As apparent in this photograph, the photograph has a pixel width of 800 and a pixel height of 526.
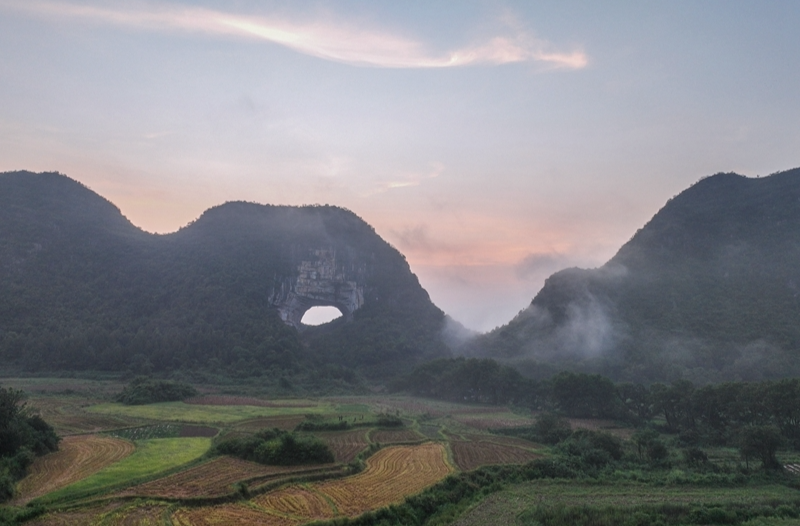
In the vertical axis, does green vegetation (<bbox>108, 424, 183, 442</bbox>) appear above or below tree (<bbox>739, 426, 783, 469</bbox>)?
below

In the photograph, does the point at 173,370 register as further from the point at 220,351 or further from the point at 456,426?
the point at 456,426

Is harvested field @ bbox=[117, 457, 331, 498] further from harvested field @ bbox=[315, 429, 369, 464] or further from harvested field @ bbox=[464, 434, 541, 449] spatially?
harvested field @ bbox=[464, 434, 541, 449]

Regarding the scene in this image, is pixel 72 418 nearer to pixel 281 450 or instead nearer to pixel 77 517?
pixel 281 450

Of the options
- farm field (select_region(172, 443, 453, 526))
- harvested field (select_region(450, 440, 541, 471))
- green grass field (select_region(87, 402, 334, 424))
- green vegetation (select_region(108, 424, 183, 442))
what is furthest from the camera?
green grass field (select_region(87, 402, 334, 424))

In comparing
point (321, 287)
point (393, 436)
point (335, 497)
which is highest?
point (321, 287)

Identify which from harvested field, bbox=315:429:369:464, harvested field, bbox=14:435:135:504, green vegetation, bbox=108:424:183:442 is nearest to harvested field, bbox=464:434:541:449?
harvested field, bbox=315:429:369:464

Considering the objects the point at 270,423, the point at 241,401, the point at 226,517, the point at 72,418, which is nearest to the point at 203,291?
the point at 241,401

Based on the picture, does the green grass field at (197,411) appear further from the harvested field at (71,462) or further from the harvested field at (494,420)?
the harvested field at (494,420)
